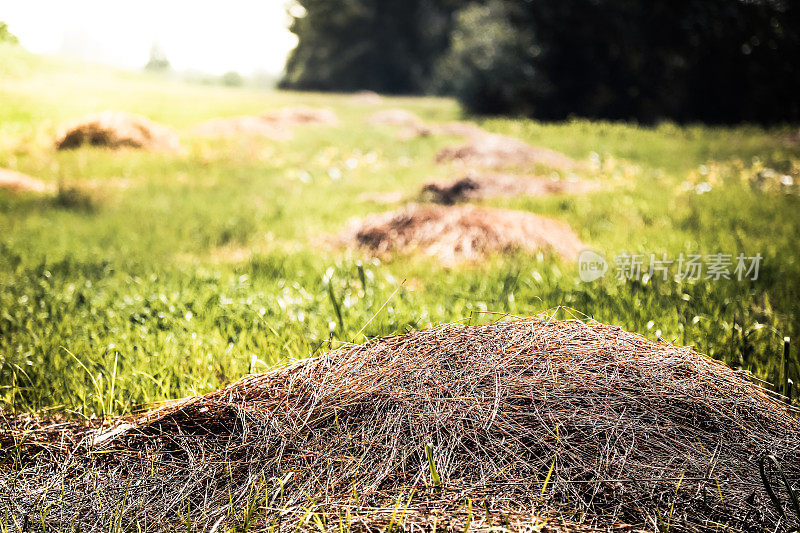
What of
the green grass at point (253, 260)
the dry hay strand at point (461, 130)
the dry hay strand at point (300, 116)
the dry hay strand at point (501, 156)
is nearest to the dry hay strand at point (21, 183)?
the green grass at point (253, 260)

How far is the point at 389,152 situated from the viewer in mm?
9625

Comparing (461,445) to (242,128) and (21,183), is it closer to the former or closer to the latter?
(21,183)

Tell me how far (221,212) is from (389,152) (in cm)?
461

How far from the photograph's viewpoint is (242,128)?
9.55 metres

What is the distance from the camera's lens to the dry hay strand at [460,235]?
409 cm

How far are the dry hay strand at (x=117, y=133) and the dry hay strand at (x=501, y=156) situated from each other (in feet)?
14.2

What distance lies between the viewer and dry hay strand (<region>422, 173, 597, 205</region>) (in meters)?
6.22

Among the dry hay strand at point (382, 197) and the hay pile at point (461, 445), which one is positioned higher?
the dry hay strand at point (382, 197)

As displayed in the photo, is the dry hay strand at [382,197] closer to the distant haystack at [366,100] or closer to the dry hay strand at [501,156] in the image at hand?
the dry hay strand at [501,156]

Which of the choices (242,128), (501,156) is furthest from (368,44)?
(501,156)

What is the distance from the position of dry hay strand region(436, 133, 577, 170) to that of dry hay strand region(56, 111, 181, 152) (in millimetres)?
4327

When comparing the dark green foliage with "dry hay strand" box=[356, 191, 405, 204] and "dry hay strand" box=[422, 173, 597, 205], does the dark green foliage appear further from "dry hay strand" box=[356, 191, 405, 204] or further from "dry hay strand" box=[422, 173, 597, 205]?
"dry hay strand" box=[356, 191, 405, 204]

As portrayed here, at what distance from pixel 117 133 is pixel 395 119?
8.40 metres

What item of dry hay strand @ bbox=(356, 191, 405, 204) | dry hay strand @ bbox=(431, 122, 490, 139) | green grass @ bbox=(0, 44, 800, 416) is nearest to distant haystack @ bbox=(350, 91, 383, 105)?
dry hay strand @ bbox=(431, 122, 490, 139)
